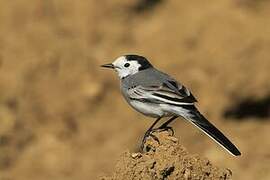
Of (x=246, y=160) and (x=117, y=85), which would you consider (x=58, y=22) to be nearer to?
(x=117, y=85)

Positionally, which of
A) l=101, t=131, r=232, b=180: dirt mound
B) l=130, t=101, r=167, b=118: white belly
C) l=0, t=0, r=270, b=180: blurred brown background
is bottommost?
l=0, t=0, r=270, b=180: blurred brown background

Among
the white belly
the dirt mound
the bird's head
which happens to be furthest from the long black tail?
the bird's head

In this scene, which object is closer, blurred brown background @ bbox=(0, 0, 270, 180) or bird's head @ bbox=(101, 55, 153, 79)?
bird's head @ bbox=(101, 55, 153, 79)

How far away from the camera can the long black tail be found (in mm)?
8695

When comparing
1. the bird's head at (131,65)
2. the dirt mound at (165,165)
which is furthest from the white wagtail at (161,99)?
the dirt mound at (165,165)

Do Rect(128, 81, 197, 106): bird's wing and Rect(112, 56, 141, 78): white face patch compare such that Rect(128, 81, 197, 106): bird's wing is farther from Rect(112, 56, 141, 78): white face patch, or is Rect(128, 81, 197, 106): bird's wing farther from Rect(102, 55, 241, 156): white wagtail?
Rect(112, 56, 141, 78): white face patch

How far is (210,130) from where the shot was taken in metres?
8.86

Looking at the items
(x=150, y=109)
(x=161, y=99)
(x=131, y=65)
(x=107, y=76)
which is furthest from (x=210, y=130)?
(x=107, y=76)

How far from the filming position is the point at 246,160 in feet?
45.5

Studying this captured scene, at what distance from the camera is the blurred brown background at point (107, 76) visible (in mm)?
14594

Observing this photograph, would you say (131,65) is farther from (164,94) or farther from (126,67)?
(164,94)

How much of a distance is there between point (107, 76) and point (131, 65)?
5.54 meters

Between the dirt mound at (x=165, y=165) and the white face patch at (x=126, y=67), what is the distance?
70.4 inches

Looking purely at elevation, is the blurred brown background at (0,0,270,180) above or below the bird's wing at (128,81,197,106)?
below
